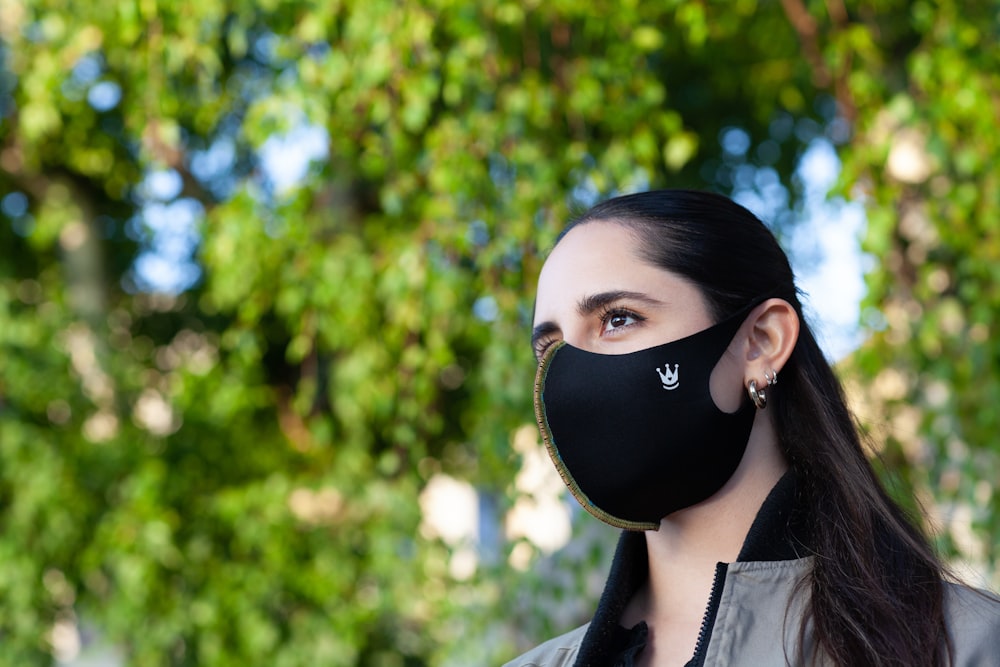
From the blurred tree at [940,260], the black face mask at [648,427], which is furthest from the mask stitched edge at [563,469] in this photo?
the blurred tree at [940,260]

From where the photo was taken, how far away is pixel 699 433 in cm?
170

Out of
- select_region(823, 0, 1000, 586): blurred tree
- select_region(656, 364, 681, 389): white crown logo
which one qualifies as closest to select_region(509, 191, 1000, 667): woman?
select_region(656, 364, 681, 389): white crown logo

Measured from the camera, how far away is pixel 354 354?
4406 mm

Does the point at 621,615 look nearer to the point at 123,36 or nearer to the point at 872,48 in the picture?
the point at 872,48

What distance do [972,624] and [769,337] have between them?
1.65 ft

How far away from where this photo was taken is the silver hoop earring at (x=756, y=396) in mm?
1723

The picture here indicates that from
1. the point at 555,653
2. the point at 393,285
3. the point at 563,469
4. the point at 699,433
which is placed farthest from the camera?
the point at 393,285

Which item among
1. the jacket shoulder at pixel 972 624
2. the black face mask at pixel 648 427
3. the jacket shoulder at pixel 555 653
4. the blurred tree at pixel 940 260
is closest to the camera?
the jacket shoulder at pixel 972 624

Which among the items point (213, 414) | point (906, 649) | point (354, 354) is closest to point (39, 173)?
point (213, 414)

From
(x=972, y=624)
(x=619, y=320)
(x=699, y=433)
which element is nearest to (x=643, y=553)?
(x=699, y=433)

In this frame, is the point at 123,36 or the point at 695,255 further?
the point at 123,36

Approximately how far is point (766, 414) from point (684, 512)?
20 cm

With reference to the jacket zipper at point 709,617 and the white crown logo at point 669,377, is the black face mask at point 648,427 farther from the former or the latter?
the jacket zipper at point 709,617

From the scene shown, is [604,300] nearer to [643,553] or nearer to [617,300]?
[617,300]
